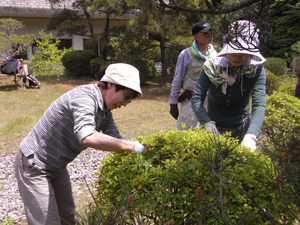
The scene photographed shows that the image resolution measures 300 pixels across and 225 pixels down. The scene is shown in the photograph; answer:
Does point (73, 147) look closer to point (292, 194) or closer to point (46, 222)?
point (46, 222)

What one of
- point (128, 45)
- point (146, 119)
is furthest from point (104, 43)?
point (146, 119)

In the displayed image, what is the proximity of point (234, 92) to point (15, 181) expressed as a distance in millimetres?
3345

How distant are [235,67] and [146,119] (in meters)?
5.32

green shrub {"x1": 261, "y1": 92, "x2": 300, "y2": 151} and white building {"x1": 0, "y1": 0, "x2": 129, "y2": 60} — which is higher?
white building {"x1": 0, "y1": 0, "x2": 129, "y2": 60}

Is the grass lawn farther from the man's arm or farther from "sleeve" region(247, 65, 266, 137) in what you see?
the man's arm

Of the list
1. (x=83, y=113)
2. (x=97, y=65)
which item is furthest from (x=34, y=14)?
(x=83, y=113)

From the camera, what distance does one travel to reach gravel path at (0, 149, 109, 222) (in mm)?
3395

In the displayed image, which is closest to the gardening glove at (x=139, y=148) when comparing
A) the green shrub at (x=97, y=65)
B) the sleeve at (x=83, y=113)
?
the sleeve at (x=83, y=113)

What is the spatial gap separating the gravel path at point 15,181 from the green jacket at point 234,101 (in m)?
1.91

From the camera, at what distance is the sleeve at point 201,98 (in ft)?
8.02

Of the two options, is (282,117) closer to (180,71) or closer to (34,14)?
(180,71)

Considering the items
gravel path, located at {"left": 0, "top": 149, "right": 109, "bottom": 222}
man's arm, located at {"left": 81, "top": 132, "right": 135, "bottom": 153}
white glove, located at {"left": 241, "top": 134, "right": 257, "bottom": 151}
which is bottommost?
gravel path, located at {"left": 0, "top": 149, "right": 109, "bottom": 222}

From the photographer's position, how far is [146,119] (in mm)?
7547

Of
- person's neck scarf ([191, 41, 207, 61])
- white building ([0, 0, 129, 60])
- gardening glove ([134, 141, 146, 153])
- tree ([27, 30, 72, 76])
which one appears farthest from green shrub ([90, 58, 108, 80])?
gardening glove ([134, 141, 146, 153])
